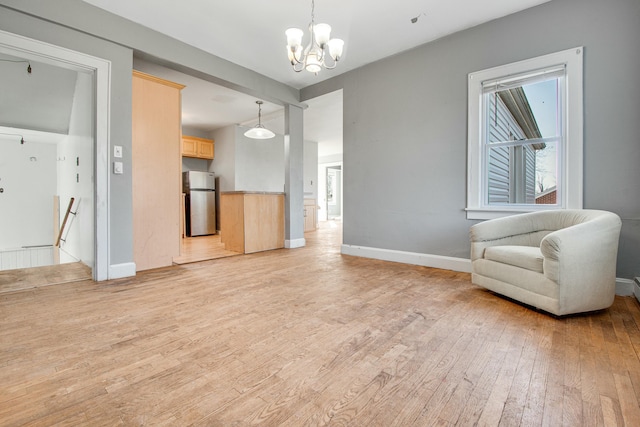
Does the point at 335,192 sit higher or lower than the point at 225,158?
lower

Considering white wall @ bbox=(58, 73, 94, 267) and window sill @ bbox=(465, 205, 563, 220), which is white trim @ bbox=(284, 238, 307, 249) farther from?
window sill @ bbox=(465, 205, 563, 220)

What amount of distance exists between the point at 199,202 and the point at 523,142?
6365 mm

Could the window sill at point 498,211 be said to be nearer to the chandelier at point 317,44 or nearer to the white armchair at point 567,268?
the white armchair at point 567,268

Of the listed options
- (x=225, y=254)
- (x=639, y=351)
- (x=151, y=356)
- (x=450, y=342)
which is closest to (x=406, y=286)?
(x=450, y=342)

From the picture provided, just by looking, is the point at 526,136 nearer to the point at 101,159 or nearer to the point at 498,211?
the point at 498,211

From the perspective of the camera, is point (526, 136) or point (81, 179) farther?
point (81, 179)

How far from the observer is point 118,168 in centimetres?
302

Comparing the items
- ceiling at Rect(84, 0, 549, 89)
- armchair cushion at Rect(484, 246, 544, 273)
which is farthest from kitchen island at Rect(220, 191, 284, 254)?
armchair cushion at Rect(484, 246, 544, 273)

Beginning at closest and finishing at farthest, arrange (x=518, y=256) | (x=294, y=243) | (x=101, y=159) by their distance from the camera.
A: (x=518, y=256) < (x=101, y=159) < (x=294, y=243)

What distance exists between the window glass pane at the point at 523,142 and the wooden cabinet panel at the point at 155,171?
3.83 m

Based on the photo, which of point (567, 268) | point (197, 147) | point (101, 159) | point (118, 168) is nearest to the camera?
point (567, 268)

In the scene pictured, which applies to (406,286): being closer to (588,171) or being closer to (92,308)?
(588,171)

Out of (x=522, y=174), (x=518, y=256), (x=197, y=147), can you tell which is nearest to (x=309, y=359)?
(x=518, y=256)

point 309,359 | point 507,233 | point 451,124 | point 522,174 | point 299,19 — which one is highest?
point 299,19
